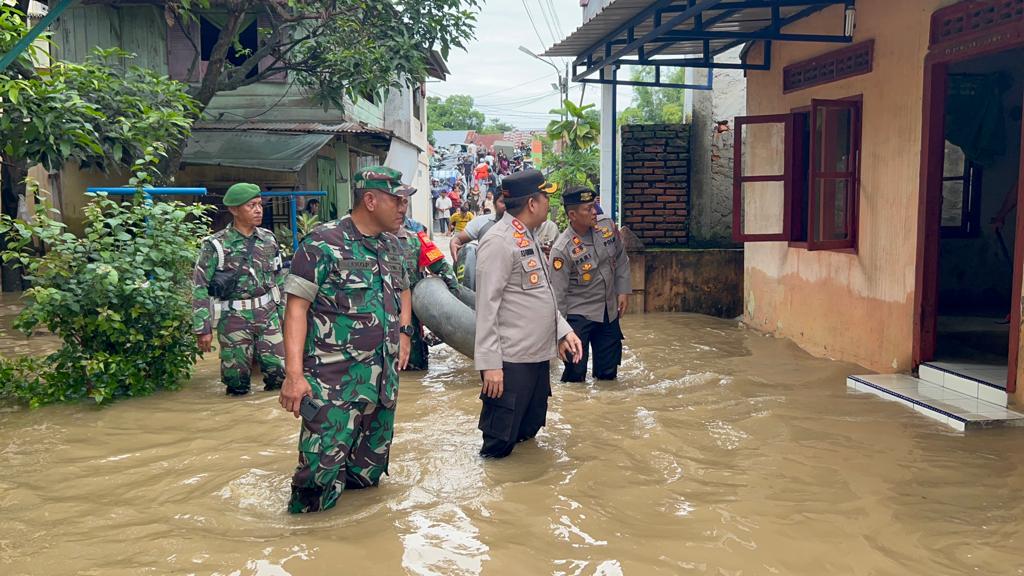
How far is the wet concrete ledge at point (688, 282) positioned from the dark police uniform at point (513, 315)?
565 centimetres

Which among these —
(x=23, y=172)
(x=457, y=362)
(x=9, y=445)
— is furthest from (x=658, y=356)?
(x=23, y=172)

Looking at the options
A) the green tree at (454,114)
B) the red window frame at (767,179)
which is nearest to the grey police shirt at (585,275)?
the red window frame at (767,179)

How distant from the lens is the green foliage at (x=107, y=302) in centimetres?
567

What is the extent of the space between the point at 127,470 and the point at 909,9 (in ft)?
19.2

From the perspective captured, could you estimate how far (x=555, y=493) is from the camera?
152 inches

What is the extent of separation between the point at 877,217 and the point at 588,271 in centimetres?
227

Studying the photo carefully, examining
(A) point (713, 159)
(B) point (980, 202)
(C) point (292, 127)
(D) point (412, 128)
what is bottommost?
(B) point (980, 202)

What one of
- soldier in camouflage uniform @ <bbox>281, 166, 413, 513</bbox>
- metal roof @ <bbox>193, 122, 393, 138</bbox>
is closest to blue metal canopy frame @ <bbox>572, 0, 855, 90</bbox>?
soldier in camouflage uniform @ <bbox>281, 166, 413, 513</bbox>

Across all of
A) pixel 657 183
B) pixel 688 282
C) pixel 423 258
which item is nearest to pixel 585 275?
pixel 423 258

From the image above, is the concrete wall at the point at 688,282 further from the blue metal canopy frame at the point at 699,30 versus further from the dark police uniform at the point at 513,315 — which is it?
the dark police uniform at the point at 513,315

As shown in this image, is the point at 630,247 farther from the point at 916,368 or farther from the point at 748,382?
the point at 916,368

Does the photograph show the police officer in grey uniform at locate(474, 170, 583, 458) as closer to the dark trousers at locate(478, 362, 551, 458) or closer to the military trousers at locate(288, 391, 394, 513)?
the dark trousers at locate(478, 362, 551, 458)

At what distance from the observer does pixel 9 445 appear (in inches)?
193

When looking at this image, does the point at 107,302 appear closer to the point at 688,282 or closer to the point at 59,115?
the point at 59,115
